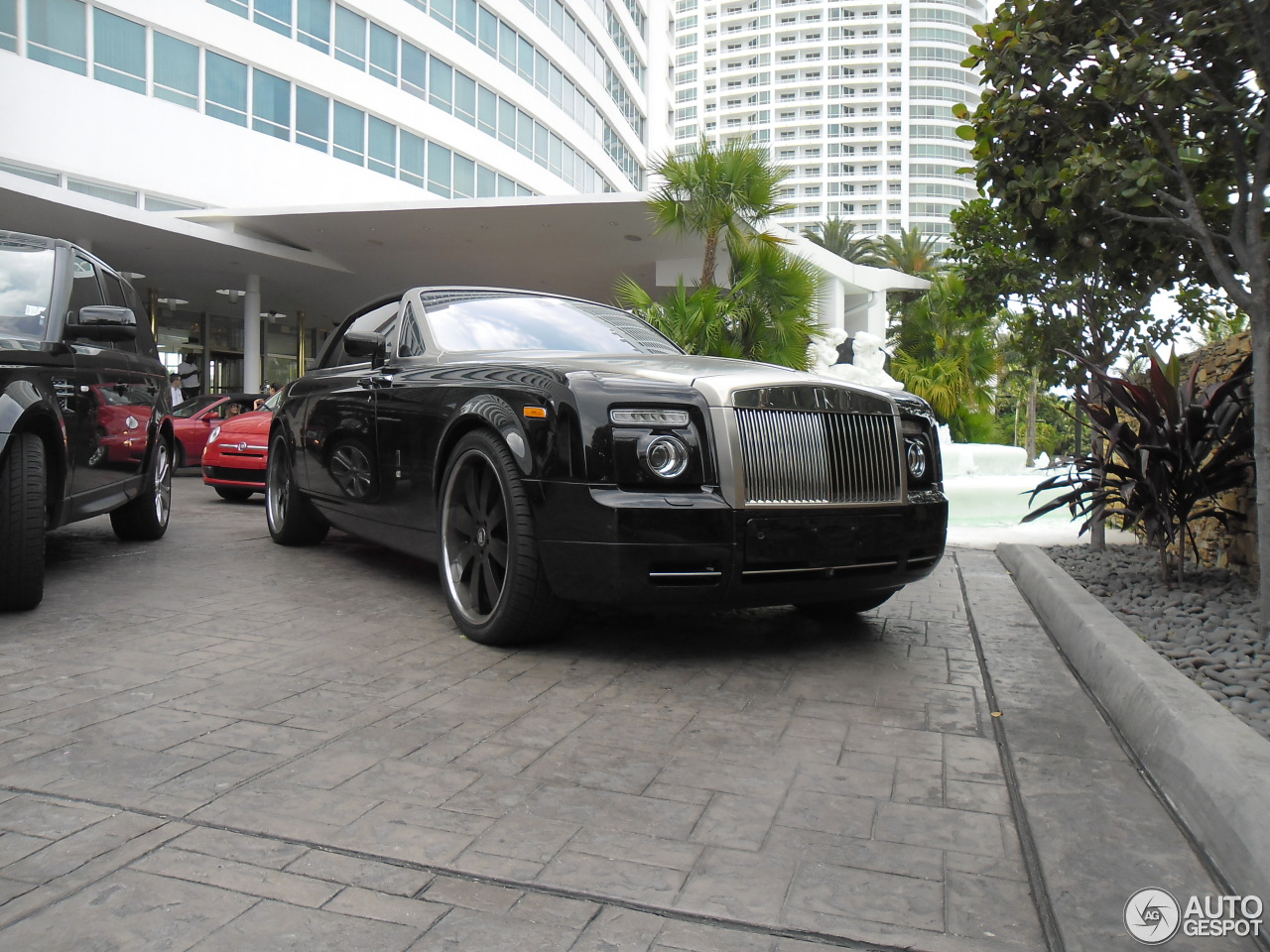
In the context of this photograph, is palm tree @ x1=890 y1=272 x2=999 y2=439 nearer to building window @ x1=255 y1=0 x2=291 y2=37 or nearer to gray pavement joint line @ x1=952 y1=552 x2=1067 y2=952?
building window @ x1=255 y1=0 x2=291 y2=37

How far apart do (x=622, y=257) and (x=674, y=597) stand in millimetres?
19626

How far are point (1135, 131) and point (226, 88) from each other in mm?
23961

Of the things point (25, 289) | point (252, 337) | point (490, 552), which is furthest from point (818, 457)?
point (252, 337)

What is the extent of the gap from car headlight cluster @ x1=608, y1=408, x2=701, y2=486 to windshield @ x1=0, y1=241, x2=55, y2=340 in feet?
10.4

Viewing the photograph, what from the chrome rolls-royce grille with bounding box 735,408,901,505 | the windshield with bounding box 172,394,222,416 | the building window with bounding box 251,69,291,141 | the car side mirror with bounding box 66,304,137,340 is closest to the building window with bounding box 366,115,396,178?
the building window with bounding box 251,69,291,141

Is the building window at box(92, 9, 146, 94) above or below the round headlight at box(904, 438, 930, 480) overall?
above

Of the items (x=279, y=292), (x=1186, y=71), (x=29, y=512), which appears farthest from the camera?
(x=279, y=292)

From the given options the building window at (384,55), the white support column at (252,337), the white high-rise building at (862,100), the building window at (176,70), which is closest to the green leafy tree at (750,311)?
the white support column at (252,337)

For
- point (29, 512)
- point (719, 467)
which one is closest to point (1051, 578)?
point (719, 467)

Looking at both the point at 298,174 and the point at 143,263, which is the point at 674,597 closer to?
the point at 143,263

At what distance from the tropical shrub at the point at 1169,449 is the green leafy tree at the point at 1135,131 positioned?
2.36ft

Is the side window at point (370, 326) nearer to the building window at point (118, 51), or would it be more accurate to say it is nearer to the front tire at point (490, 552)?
the front tire at point (490, 552)

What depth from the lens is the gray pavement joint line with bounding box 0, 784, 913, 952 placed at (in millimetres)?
1997

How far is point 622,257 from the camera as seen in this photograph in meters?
22.7
